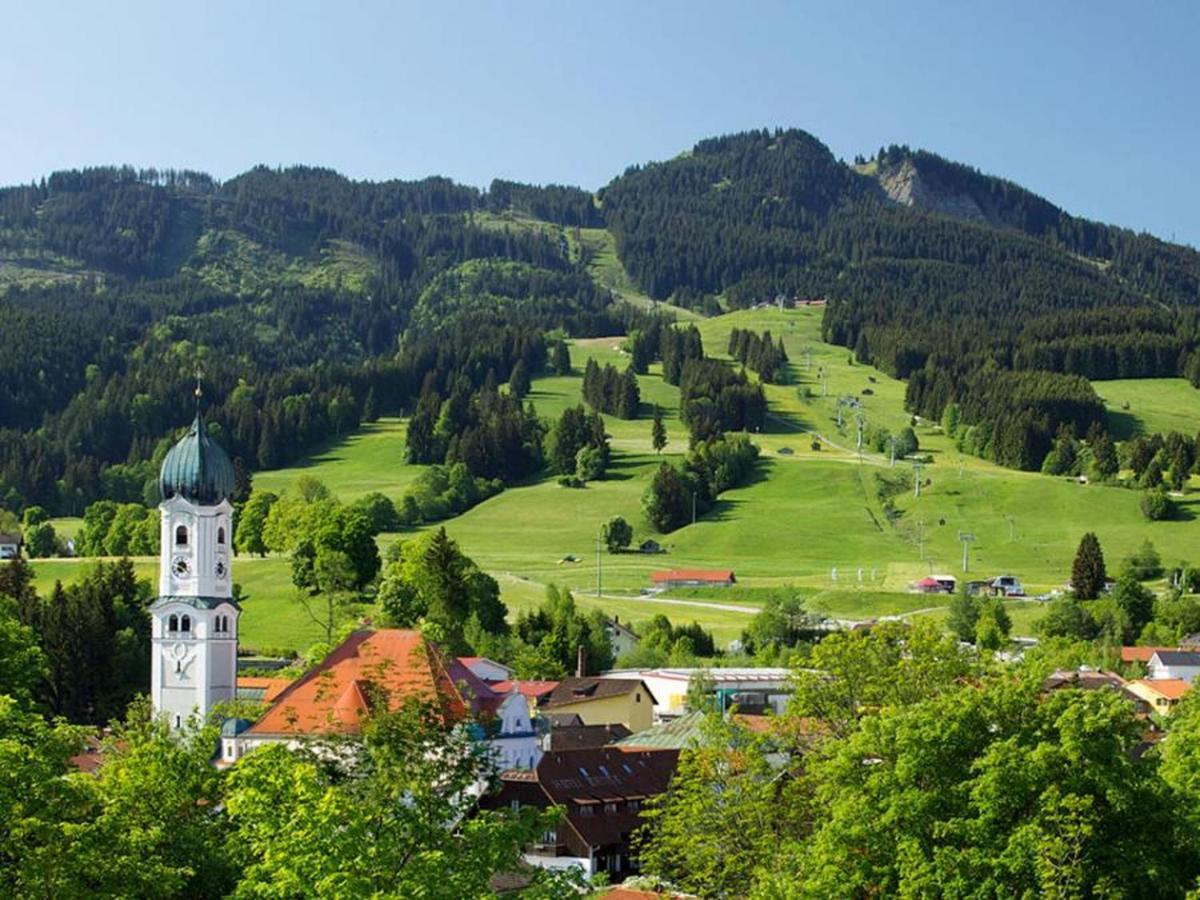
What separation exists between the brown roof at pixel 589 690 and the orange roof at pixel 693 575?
54.4 m

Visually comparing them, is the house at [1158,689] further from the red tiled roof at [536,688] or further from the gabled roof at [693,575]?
the gabled roof at [693,575]

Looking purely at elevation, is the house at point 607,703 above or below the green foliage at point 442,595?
below

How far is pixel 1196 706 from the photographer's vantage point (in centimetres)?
5453

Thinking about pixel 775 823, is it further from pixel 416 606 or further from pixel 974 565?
pixel 974 565

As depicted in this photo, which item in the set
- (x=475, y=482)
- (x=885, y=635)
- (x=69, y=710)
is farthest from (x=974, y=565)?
(x=885, y=635)

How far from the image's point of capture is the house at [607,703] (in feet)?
323

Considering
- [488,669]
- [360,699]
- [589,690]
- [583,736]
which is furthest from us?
[488,669]

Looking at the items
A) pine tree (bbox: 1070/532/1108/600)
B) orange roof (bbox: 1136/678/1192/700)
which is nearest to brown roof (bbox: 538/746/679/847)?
orange roof (bbox: 1136/678/1192/700)

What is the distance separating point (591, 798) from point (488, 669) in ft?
111

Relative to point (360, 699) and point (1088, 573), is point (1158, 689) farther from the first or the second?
point (360, 699)

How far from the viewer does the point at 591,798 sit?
68.8 meters

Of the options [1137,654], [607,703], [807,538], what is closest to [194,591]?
[607,703]

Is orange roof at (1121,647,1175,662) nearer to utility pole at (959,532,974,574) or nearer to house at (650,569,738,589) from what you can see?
utility pole at (959,532,974,574)

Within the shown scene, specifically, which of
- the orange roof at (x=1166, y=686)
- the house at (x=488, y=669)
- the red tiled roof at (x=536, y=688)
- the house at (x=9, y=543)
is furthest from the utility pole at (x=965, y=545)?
the house at (x=9, y=543)
